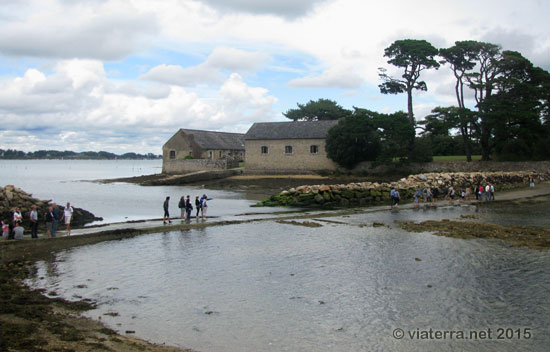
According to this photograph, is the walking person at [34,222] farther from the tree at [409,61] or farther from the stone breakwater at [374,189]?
the tree at [409,61]

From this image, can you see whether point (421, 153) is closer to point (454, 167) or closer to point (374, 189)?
point (454, 167)

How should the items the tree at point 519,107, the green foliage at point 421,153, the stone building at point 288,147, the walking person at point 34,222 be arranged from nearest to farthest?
the walking person at point 34,222, the tree at point 519,107, the green foliage at point 421,153, the stone building at point 288,147

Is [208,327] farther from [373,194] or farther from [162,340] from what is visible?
[373,194]

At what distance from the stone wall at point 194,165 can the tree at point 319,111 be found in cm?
2656

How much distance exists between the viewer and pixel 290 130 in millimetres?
65688

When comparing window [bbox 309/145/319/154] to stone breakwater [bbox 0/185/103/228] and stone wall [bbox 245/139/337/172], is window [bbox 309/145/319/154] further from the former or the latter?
stone breakwater [bbox 0/185/103/228]

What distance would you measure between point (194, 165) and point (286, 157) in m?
14.6

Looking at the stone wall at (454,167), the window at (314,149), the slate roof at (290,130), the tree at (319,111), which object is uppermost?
the tree at (319,111)

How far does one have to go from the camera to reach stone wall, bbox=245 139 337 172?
2456 inches

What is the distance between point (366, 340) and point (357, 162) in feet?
168

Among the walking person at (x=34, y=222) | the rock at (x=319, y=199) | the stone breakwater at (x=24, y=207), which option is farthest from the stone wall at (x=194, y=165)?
the walking person at (x=34, y=222)

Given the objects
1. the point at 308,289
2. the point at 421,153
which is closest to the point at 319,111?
the point at 421,153

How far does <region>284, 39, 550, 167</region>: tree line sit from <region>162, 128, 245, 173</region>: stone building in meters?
19.7

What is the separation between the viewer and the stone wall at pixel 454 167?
50406 mm
